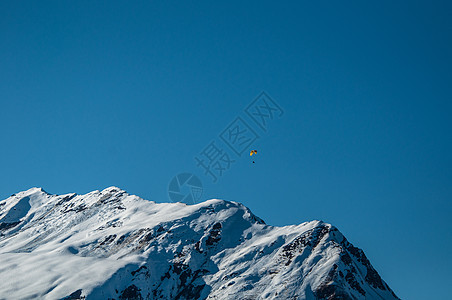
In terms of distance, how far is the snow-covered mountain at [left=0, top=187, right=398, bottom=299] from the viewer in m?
137

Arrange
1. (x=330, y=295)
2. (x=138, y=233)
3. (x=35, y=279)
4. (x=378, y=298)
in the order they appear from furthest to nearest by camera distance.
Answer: (x=138, y=233) → (x=35, y=279) → (x=378, y=298) → (x=330, y=295)

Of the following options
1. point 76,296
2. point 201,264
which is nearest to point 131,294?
point 76,296

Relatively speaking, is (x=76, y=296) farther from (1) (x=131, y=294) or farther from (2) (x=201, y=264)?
(2) (x=201, y=264)

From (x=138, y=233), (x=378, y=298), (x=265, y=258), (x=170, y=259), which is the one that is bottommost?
(x=378, y=298)

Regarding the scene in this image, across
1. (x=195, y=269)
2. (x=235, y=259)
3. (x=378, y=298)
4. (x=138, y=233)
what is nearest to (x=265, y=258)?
(x=235, y=259)

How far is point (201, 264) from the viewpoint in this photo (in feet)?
511

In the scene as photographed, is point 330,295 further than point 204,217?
No

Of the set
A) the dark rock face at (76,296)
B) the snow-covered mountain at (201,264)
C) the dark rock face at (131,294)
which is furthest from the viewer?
the dark rock face at (131,294)

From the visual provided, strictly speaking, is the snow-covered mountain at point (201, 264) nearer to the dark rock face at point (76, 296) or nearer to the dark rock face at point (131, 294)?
the dark rock face at point (76, 296)

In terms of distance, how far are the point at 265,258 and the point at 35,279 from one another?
7201 cm

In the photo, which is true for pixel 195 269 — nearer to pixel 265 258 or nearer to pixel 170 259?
pixel 170 259

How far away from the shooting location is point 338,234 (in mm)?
156000

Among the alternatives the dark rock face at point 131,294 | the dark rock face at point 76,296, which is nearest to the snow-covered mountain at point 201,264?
the dark rock face at point 76,296

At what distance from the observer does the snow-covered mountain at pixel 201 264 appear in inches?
5394
